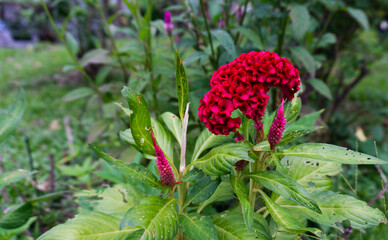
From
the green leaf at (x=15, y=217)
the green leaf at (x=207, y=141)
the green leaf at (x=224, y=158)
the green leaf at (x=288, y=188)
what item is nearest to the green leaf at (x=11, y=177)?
the green leaf at (x=15, y=217)

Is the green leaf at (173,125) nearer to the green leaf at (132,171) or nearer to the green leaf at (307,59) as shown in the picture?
the green leaf at (132,171)

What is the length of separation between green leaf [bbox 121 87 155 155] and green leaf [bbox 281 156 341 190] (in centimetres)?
52

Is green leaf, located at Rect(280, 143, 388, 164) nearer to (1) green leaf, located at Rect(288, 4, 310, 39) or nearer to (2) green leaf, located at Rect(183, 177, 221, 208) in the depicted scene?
(2) green leaf, located at Rect(183, 177, 221, 208)

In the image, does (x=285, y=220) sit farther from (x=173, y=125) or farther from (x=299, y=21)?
(x=299, y=21)

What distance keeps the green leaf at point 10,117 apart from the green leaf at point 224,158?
3.46 ft

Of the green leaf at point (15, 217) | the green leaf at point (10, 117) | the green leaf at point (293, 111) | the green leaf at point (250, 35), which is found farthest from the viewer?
the green leaf at point (250, 35)

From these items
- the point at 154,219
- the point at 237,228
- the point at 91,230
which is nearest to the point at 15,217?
the point at 91,230

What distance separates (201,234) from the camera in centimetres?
76

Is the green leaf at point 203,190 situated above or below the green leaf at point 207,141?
below

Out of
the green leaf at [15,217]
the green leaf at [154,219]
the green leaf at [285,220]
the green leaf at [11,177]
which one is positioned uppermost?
the green leaf at [154,219]

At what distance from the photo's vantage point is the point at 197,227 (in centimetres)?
79

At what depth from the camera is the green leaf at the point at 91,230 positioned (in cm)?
79

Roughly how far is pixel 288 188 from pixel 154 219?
35cm

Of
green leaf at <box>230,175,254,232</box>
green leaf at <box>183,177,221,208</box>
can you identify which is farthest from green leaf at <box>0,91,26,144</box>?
green leaf at <box>230,175,254,232</box>
